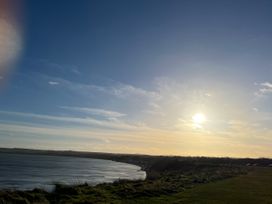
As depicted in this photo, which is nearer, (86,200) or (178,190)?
(86,200)

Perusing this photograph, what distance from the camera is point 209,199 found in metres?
33.8

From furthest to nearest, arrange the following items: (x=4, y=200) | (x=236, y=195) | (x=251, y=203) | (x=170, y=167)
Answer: (x=170, y=167) < (x=236, y=195) < (x=251, y=203) < (x=4, y=200)

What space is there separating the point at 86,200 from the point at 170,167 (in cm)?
11575

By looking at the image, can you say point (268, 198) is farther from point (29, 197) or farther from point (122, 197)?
point (29, 197)

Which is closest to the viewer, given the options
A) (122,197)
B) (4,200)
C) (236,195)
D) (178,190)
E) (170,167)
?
(4,200)

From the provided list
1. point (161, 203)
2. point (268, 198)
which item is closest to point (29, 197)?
point (161, 203)

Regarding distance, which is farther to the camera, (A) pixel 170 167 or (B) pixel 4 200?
(A) pixel 170 167

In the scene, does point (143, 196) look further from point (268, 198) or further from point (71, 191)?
point (268, 198)

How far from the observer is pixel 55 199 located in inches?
1289

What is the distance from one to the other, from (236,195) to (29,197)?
1893 centimetres

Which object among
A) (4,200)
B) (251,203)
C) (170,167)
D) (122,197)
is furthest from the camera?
(170,167)

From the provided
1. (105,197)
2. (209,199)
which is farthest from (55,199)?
(209,199)

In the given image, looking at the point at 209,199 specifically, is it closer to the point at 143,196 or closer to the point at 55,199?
the point at 143,196

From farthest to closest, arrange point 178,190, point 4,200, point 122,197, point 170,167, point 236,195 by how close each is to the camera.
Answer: point 170,167 < point 178,190 < point 236,195 < point 122,197 < point 4,200
